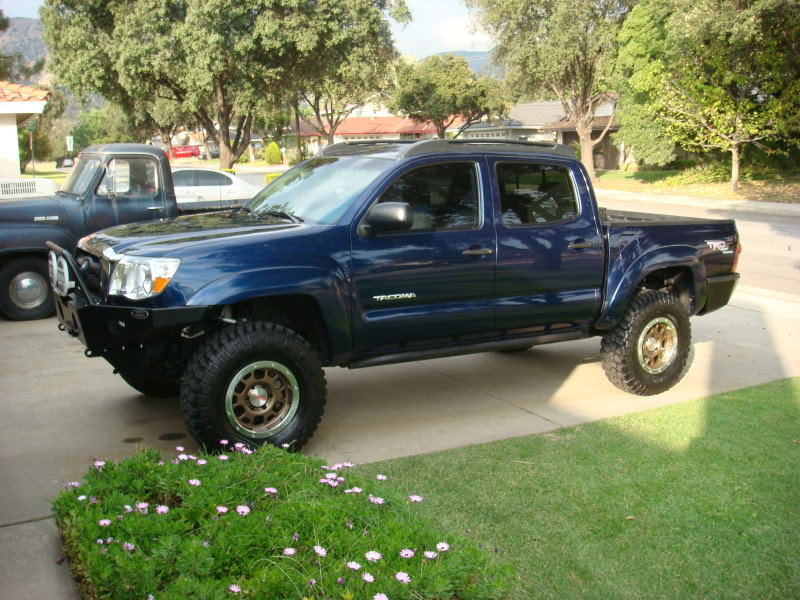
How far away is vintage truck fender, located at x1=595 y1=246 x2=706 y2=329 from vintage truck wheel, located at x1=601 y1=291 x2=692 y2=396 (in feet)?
0.42

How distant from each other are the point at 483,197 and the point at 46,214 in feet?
20.3

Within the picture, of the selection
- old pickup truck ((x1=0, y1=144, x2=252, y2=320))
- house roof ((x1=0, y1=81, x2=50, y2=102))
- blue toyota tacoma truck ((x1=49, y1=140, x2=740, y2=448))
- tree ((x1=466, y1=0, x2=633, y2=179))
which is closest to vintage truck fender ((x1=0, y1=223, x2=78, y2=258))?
old pickup truck ((x1=0, y1=144, x2=252, y2=320))

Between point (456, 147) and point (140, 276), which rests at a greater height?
point (456, 147)

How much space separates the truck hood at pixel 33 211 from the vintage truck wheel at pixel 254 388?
588 centimetres

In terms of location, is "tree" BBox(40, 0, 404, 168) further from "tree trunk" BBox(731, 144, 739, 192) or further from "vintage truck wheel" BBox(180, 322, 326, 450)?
"vintage truck wheel" BBox(180, 322, 326, 450)

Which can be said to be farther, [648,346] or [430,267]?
[648,346]

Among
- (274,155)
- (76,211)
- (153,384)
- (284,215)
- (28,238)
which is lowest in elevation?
(153,384)

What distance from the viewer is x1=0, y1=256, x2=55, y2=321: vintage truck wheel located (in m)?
9.88

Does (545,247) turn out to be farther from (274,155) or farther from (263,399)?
(274,155)

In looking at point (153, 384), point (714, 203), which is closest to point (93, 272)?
point (153, 384)

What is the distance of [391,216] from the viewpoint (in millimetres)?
5402

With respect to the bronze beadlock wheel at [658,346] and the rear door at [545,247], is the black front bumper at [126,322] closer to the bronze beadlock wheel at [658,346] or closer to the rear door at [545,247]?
the rear door at [545,247]

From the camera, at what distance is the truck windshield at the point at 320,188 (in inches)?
230

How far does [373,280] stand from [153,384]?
2082 millimetres
